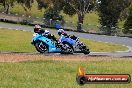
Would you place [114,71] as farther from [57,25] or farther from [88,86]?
[57,25]

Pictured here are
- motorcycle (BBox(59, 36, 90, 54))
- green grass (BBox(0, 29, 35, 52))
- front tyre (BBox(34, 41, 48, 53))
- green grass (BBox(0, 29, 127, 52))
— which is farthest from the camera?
green grass (BBox(0, 29, 127, 52))

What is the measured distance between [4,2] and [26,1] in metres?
4.15

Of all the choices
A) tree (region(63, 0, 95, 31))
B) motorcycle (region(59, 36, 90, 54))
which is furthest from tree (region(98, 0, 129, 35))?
motorcycle (region(59, 36, 90, 54))

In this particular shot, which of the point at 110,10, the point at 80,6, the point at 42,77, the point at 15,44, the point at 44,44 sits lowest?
the point at 110,10

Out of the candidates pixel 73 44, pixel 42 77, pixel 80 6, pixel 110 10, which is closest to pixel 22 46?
Result: pixel 73 44

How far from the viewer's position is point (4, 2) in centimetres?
6975

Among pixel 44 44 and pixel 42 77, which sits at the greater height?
pixel 42 77

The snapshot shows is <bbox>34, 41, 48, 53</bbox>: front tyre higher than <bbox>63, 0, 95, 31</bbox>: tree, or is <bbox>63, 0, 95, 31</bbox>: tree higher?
<bbox>34, 41, 48, 53</bbox>: front tyre

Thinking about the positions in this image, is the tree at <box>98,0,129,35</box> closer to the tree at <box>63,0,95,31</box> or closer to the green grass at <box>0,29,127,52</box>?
the tree at <box>63,0,95,31</box>

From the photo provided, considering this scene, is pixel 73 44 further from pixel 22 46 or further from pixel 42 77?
pixel 42 77

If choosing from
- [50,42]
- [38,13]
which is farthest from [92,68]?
[38,13]

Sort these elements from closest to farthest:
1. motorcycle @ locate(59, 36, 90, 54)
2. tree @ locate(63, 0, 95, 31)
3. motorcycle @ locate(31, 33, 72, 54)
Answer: motorcycle @ locate(31, 33, 72, 54)
motorcycle @ locate(59, 36, 90, 54)
tree @ locate(63, 0, 95, 31)

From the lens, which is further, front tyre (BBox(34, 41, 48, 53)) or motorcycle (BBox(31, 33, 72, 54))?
front tyre (BBox(34, 41, 48, 53))

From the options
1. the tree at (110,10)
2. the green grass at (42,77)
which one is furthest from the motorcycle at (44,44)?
the tree at (110,10)
